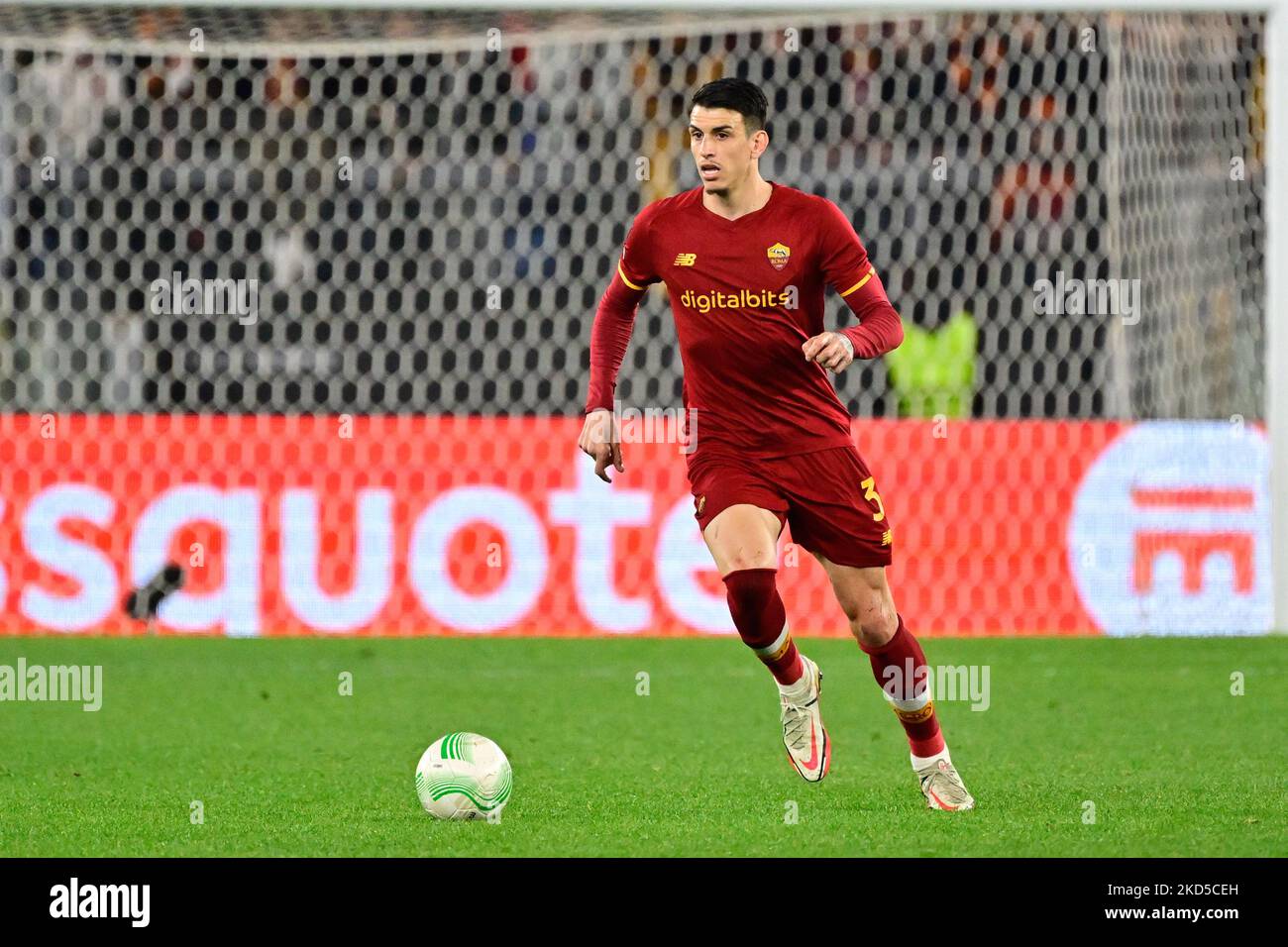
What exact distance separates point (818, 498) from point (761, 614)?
0.36 m

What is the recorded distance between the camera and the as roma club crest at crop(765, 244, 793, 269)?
5.51 m

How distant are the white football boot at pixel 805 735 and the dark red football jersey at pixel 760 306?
706mm

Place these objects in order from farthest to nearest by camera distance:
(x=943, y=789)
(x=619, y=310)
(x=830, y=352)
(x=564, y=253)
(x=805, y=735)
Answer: (x=564, y=253)
(x=619, y=310)
(x=805, y=735)
(x=943, y=789)
(x=830, y=352)

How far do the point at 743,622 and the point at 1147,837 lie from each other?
49.3 inches

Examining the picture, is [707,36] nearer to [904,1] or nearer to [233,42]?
[904,1]

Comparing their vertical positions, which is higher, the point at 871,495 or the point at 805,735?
the point at 871,495

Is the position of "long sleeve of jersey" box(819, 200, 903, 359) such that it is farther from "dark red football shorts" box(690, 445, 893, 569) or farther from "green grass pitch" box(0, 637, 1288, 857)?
"green grass pitch" box(0, 637, 1288, 857)

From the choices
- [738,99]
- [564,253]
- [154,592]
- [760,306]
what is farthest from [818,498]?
[564,253]

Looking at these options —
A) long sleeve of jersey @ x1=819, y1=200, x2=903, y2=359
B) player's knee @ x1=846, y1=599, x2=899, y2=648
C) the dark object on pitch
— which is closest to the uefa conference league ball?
player's knee @ x1=846, y1=599, x2=899, y2=648

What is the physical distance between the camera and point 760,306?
18.2 ft

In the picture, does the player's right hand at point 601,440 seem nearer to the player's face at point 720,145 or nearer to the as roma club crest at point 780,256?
the as roma club crest at point 780,256

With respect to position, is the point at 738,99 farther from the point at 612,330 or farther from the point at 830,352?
the point at 830,352

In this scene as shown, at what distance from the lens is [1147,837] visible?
4.80 m

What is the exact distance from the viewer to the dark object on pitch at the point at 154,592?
10078 mm
